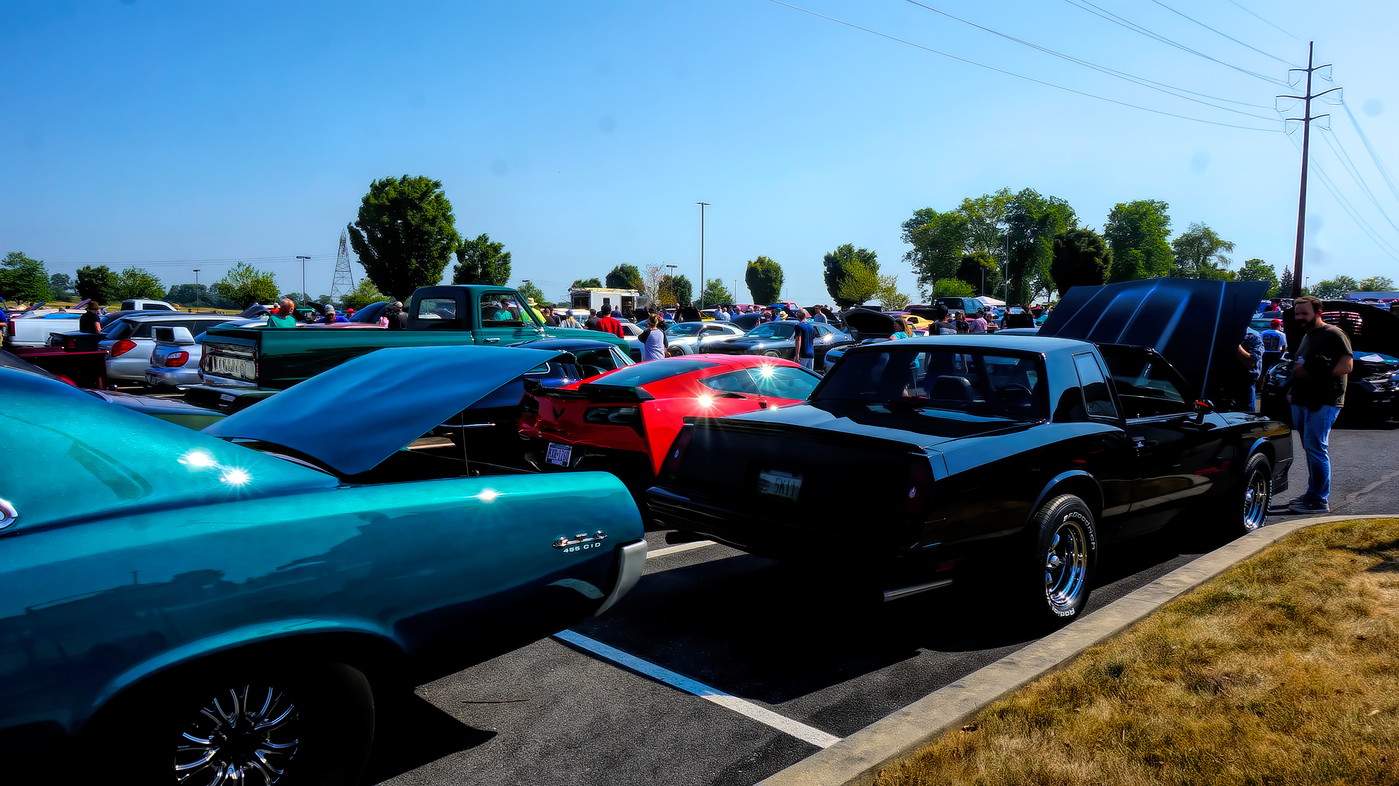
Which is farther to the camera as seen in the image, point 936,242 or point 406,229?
point 936,242

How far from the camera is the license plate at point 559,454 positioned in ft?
21.9

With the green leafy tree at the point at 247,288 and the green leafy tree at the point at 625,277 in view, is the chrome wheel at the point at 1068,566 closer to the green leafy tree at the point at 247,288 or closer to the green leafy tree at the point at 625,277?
the green leafy tree at the point at 247,288

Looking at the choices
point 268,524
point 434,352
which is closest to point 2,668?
point 268,524

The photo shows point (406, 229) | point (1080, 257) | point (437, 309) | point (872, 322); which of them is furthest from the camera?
point (1080, 257)

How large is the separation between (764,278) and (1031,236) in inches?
2796

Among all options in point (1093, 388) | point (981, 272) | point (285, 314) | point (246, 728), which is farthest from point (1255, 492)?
point (981, 272)

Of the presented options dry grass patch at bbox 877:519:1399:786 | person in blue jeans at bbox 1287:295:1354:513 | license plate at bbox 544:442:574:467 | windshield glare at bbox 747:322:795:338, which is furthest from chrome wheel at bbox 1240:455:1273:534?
windshield glare at bbox 747:322:795:338

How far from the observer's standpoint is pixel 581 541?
3.13 metres

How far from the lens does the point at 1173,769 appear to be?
2.98 metres

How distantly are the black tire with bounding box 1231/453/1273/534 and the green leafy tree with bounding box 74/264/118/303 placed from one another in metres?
78.9

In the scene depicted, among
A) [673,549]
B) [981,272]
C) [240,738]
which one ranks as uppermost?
[981,272]

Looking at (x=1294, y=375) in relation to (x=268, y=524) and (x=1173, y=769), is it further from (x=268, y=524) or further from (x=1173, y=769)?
(x=268, y=524)

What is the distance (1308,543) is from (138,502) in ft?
21.8

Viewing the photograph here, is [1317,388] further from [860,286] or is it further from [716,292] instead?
[716,292]
